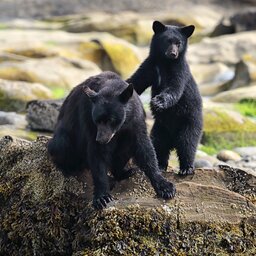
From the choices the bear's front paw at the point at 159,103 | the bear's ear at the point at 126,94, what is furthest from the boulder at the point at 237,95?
the bear's ear at the point at 126,94

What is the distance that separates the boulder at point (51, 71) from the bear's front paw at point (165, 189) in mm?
12309

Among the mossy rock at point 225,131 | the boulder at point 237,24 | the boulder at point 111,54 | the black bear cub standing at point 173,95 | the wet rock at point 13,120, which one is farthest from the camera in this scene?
the boulder at point 237,24

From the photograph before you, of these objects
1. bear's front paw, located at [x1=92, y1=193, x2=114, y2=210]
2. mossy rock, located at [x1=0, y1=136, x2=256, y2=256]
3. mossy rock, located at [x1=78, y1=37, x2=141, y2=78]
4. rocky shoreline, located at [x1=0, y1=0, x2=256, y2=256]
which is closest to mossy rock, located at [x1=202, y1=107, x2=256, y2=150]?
rocky shoreline, located at [x1=0, y1=0, x2=256, y2=256]

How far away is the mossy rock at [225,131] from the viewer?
15.1 meters

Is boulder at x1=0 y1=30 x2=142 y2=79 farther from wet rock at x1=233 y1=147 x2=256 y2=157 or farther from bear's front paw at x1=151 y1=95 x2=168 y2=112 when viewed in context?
bear's front paw at x1=151 y1=95 x2=168 y2=112

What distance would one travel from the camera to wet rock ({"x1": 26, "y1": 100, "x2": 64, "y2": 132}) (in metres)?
13.4

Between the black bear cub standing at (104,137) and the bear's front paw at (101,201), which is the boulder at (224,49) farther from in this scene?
the bear's front paw at (101,201)

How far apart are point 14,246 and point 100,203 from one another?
1.12 meters

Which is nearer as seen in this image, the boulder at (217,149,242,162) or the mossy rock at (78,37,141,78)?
the boulder at (217,149,242,162)

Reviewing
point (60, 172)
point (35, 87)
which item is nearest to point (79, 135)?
point (60, 172)

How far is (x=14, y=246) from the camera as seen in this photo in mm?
7137

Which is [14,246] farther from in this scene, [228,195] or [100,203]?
[228,195]

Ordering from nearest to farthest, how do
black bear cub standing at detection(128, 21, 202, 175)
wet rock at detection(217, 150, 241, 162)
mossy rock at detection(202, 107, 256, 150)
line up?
black bear cub standing at detection(128, 21, 202, 175) < wet rock at detection(217, 150, 241, 162) < mossy rock at detection(202, 107, 256, 150)

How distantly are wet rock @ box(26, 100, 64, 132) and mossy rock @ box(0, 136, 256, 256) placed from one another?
5667 mm
